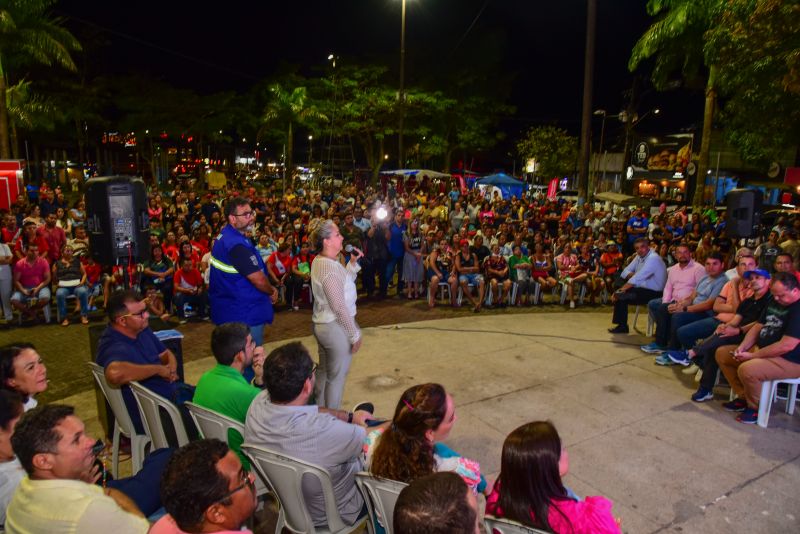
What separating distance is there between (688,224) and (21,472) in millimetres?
14666

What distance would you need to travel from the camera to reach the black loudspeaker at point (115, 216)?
20.2 ft

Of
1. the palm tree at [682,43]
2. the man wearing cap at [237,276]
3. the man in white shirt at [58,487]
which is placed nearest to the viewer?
the man in white shirt at [58,487]

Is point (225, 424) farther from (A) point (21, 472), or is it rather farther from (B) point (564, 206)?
(B) point (564, 206)

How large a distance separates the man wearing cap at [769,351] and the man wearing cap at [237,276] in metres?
→ 4.19

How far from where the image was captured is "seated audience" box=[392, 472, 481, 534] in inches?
61.9

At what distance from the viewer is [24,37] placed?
15.8m

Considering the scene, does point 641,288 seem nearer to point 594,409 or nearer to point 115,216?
point 594,409

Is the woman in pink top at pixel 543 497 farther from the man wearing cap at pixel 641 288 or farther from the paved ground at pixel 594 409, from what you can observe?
the man wearing cap at pixel 641 288

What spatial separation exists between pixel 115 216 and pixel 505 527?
5747 mm

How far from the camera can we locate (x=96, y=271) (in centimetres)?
845

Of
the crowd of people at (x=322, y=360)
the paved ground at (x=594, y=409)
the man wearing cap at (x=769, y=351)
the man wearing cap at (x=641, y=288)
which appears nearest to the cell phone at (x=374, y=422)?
the crowd of people at (x=322, y=360)

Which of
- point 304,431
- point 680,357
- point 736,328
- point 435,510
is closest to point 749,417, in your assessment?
point 736,328

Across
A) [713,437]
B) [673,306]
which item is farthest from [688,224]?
[713,437]

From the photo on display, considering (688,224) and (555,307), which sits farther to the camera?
(688,224)
